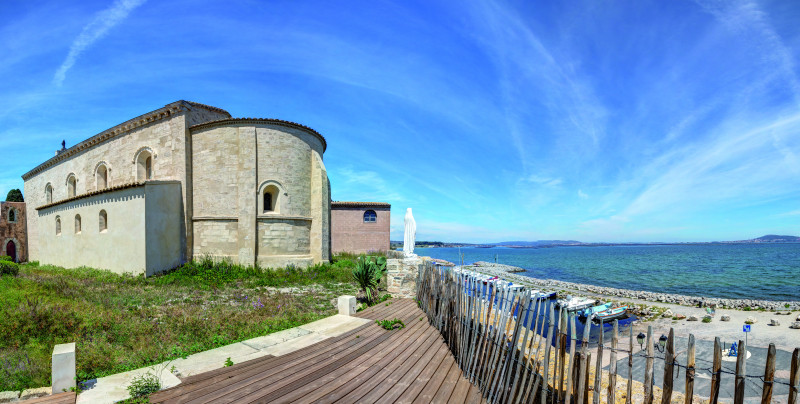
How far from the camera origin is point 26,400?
3.99 m

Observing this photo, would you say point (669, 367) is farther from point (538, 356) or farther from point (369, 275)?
point (369, 275)

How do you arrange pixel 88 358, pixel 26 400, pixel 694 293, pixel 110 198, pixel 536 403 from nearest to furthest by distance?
pixel 536 403
pixel 26 400
pixel 88 358
pixel 110 198
pixel 694 293

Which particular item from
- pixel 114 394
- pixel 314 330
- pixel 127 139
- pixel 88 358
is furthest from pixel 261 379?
pixel 127 139

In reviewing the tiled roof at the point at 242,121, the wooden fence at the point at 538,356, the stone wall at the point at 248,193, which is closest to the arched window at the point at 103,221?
the stone wall at the point at 248,193

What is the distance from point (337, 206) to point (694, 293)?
100ft

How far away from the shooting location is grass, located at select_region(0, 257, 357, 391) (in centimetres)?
532

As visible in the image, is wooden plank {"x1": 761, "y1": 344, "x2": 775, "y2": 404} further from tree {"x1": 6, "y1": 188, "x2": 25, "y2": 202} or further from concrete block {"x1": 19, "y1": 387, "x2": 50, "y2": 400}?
tree {"x1": 6, "y1": 188, "x2": 25, "y2": 202}

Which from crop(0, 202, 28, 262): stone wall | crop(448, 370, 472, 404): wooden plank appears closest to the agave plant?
crop(448, 370, 472, 404): wooden plank

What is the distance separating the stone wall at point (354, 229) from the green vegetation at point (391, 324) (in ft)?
69.6

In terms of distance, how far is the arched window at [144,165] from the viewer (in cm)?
1816

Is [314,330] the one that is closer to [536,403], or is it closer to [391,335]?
[391,335]

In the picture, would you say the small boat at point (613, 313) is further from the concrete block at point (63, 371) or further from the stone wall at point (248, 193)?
the concrete block at point (63, 371)

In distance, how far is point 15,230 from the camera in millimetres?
29000

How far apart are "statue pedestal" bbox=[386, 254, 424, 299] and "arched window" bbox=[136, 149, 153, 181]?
606 inches
